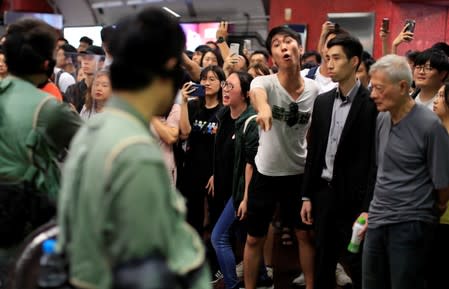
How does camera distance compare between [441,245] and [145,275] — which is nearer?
[145,275]

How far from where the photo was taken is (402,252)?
8.83 feet

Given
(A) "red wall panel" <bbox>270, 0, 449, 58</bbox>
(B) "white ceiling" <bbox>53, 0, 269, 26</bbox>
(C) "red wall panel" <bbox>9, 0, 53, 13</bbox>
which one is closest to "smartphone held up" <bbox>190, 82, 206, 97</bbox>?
(A) "red wall panel" <bbox>270, 0, 449, 58</bbox>

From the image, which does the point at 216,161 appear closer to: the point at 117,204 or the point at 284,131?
the point at 284,131

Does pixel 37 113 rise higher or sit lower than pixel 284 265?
higher

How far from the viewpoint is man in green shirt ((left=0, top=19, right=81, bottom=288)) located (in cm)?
216

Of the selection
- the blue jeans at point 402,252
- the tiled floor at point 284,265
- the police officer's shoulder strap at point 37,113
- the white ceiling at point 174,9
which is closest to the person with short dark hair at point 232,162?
the tiled floor at point 284,265

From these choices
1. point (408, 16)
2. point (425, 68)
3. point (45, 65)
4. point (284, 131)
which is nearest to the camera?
point (45, 65)

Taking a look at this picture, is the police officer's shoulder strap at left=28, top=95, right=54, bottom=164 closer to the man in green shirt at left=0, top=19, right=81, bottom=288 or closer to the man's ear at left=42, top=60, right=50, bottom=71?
the man in green shirt at left=0, top=19, right=81, bottom=288

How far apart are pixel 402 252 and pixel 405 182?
0.32 m

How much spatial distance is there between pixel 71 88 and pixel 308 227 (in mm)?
2265

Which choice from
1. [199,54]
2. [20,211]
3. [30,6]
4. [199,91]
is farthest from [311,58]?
[30,6]

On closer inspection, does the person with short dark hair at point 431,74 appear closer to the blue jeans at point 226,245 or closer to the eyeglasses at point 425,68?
the eyeglasses at point 425,68

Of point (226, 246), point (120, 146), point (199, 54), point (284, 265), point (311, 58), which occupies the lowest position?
point (284, 265)

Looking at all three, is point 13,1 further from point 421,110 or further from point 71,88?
point 421,110
